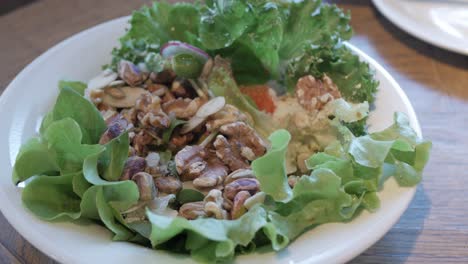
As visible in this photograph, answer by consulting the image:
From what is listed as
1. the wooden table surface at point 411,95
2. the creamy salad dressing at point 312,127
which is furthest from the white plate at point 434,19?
the creamy salad dressing at point 312,127

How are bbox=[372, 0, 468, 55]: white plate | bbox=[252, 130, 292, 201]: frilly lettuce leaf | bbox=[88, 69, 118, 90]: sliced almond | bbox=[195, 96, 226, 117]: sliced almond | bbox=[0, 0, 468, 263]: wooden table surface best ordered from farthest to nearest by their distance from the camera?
1. bbox=[372, 0, 468, 55]: white plate
2. bbox=[88, 69, 118, 90]: sliced almond
3. bbox=[195, 96, 226, 117]: sliced almond
4. bbox=[0, 0, 468, 263]: wooden table surface
5. bbox=[252, 130, 292, 201]: frilly lettuce leaf

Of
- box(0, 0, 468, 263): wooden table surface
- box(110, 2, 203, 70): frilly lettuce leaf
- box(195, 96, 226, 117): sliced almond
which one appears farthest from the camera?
box(110, 2, 203, 70): frilly lettuce leaf

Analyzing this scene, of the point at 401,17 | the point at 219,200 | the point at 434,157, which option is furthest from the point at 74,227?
the point at 401,17

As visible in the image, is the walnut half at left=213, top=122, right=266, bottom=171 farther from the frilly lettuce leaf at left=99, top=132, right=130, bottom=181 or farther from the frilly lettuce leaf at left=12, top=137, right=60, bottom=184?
the frilly lettuce leaf at left=12, top=137, right=60, bottom=184

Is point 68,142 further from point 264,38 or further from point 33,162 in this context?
point 264,38

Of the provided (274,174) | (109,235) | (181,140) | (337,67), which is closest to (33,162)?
(109,235)

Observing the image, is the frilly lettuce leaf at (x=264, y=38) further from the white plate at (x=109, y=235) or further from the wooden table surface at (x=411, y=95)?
the wooden table surface at (x=411, y=95)

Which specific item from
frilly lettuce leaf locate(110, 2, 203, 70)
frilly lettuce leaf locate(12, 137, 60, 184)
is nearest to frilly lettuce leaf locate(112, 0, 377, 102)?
frilly lettuce leaf locate(110, 2, 203, 70)
